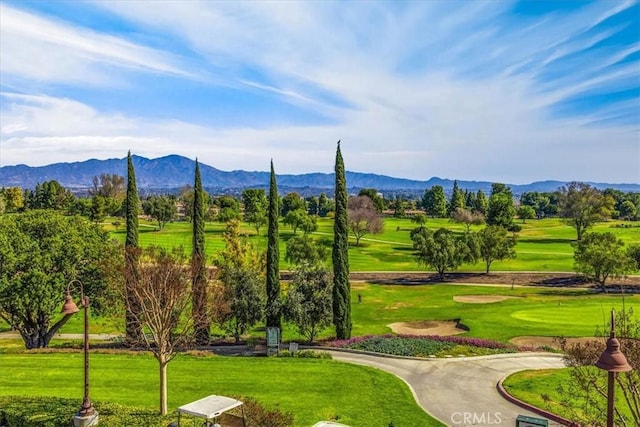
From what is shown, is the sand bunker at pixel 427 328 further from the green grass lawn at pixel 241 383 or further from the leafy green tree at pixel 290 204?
the leafy green tree at pixel 290 204

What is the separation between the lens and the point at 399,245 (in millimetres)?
96625

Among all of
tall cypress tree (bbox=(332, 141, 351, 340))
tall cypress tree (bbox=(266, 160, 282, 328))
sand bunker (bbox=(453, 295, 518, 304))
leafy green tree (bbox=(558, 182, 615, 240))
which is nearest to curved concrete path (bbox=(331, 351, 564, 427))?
tall cypress tree (bbox=(332, 141, 351, 340))

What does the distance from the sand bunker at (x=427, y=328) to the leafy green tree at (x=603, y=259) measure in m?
22.9

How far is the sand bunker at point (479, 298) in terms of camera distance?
169 ft

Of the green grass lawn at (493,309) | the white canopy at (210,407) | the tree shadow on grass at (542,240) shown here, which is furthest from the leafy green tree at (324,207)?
the white canopy at (210,407)

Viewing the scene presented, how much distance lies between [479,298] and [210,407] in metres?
43.4

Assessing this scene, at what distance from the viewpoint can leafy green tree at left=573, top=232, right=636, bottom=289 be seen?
177 feet

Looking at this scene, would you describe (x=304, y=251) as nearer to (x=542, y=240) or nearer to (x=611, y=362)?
(x=611, y=362)

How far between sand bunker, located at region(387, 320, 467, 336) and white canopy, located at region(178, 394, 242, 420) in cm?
2622

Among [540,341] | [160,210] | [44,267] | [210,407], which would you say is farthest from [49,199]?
[210,407]

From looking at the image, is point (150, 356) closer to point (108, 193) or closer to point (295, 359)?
point (295, 359)

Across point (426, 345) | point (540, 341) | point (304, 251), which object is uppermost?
point (304, 251)

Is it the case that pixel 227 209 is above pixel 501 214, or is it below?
above

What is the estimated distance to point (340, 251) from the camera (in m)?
37.6
